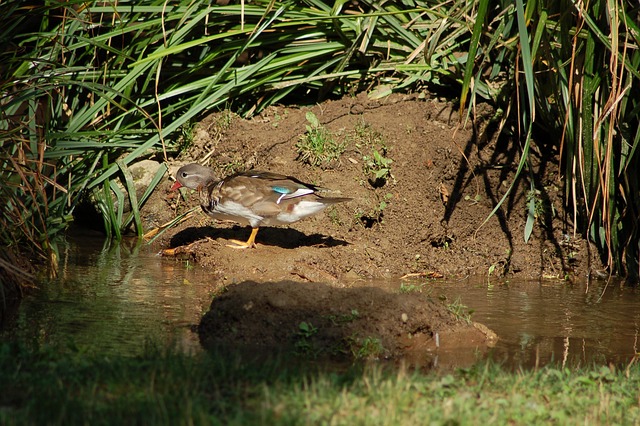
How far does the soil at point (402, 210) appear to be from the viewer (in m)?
7.55

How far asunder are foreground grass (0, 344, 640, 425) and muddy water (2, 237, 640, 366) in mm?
450

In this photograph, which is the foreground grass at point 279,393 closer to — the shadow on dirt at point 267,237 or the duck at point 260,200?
the duck at point 260,200

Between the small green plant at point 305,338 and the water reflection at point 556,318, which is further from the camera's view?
the water reflection at point 556,318

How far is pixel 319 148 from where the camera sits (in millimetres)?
8180

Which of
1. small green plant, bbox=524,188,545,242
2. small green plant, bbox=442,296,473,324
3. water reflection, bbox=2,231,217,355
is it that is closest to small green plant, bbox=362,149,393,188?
small green plant, bbox=524,188,545,242

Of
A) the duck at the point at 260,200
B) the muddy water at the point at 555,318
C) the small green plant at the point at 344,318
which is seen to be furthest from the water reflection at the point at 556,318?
the duck at the point at 260,200

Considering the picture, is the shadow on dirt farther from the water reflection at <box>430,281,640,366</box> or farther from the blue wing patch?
the water reflection at <box>430,281,640,366</box>

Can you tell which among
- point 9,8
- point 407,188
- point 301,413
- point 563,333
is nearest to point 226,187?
point 407,188

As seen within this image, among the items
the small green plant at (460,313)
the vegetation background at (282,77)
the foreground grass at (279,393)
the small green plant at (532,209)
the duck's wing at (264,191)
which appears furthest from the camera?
the small green plant at (532,209)

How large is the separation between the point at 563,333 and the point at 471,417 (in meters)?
2.38

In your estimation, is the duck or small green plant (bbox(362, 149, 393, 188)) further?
small green plant (bbox(362, 149, 393, 188))

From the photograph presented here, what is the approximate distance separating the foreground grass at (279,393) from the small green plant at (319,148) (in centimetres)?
373

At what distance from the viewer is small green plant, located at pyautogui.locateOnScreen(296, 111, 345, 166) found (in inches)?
321

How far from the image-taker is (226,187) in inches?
301
